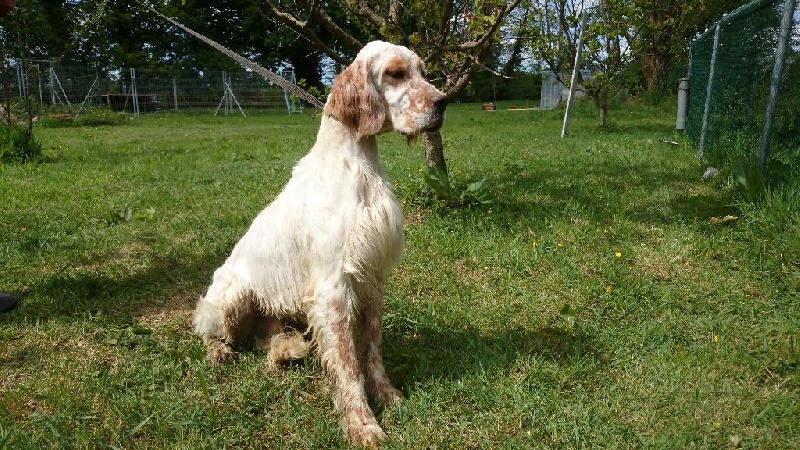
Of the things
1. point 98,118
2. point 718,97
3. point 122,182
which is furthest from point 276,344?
point 98,118

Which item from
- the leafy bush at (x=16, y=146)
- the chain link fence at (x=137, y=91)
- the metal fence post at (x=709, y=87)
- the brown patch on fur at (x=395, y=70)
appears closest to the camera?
the brown patch on fur at (x=395, y=70)

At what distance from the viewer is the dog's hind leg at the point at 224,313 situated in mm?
2742

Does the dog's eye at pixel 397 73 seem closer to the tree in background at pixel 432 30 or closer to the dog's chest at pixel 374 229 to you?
the dog's chest at pixel 374 229

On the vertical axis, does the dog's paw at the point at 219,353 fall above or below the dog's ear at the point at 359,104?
below

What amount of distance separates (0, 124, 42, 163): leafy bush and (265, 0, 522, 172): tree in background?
5.20m

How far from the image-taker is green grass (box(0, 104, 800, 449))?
226 centimetres

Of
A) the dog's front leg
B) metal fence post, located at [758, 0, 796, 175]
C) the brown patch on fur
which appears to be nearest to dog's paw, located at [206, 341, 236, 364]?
the dog's front leg

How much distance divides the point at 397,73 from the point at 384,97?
0.37ft

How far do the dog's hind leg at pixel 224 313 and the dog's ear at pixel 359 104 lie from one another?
917 mm

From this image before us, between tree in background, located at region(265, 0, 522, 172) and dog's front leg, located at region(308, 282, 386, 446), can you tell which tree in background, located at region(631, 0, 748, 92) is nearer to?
tree in background, located at region(265, 0, 522, 172)

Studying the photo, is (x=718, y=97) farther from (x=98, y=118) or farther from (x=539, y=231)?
(x=98, y=118)

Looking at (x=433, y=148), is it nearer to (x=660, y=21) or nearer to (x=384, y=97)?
(x=384, y=97)

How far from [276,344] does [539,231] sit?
2395 mm

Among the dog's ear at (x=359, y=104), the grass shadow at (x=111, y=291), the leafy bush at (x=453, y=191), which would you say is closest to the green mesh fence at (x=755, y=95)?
the leafy bush at (x=453, y=191)
